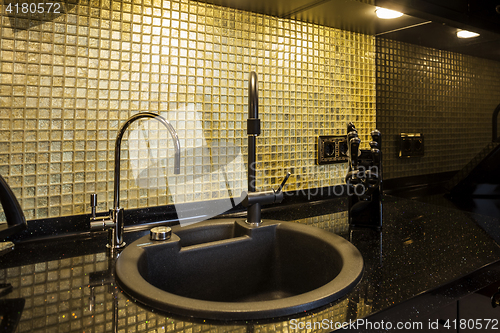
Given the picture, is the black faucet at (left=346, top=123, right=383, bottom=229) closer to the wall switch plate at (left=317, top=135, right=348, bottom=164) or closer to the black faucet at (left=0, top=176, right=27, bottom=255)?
the wall switch plate at (left=317, top=135, right=348, bottom=164)

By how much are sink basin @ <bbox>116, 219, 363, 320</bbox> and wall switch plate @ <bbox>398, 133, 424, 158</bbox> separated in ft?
2.69

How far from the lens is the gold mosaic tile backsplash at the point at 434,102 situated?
120 centimetres

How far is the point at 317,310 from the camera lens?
1.68 ft

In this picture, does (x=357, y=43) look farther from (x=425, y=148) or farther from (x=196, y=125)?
(x=196, y=125)

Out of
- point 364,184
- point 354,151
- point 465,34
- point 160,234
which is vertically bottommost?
point 160,234

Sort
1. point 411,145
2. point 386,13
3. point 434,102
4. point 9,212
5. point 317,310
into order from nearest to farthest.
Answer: point 317,310 → point 9,212 → point 386,13 → point 434,102 → point 411,145

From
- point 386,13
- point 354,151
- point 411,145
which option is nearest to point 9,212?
point 354,151

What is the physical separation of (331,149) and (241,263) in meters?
0.70

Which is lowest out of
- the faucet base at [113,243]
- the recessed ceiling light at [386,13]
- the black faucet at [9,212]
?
the faucet base at [113,243]

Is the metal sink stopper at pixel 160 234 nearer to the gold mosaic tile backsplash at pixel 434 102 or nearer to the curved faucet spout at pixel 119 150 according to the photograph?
the curved faucet spout at pixel 119 150

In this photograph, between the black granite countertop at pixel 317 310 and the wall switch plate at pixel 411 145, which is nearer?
the black granite countertop at pixel 317 310

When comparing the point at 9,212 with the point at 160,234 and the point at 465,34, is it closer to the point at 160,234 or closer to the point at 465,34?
the point at 160,234

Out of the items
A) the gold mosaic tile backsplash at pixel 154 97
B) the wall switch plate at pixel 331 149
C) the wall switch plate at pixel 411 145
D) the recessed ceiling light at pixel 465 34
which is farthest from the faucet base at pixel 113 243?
the recessed ceiling light at pixel 465 34

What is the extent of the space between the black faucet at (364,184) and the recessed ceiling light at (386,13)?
510mm
